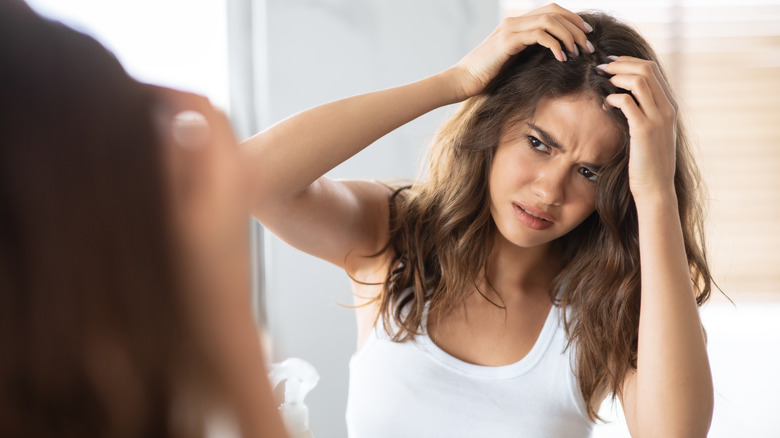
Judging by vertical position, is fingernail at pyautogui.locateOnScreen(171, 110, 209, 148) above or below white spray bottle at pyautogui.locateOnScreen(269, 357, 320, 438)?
above

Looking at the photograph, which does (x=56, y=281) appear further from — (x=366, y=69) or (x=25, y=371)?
(x=366, y=69)

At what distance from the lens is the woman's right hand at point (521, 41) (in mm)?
902

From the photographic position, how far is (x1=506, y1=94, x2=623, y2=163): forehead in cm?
89

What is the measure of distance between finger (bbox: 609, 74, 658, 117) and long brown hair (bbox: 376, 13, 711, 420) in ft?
0.20

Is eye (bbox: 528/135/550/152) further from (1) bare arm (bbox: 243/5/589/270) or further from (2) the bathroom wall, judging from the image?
(2) the bathroom wall

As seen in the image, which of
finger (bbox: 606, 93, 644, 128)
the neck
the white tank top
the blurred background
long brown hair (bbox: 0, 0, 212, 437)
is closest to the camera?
long brown hair (bbox: 0, 0, 212, 437)

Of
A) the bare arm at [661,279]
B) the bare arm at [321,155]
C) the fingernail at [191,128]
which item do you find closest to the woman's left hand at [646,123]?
the bare arm at [661,279]

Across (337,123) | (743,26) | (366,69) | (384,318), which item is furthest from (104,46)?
(743,26)

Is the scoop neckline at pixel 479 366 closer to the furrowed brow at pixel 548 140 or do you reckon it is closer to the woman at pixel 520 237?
the woman at pixel 520 237

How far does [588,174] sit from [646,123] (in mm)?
107

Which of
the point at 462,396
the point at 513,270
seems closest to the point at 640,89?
the point at 513,270

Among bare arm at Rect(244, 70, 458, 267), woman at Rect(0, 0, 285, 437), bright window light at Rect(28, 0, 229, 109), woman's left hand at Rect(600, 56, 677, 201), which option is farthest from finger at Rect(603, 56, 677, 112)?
woman at Rect(0, 0, 285, 437)

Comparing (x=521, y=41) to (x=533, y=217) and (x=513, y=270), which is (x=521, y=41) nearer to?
(x=533, y=217)

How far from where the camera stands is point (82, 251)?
0.22m
